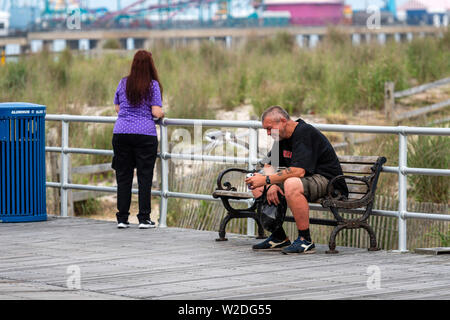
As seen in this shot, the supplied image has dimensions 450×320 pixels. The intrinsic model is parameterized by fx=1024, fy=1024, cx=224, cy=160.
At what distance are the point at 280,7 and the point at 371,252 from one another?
148 meters

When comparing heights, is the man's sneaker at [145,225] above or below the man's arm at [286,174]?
below

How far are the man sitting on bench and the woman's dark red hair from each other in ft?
6.31

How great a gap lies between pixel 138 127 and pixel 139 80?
473 millimetres

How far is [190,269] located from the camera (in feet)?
26.0

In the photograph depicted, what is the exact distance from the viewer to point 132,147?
1045 cm

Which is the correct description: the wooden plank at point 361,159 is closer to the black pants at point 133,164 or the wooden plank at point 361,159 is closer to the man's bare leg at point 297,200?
the man's bare leg at point 297,200

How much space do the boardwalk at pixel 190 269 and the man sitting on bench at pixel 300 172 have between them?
1.15 ft

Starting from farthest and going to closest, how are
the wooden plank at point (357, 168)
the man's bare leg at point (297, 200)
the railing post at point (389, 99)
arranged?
the railing post at point (389, 99) < the wooden plank at point (357, 168) < the man's bare leg at point (297, 200)

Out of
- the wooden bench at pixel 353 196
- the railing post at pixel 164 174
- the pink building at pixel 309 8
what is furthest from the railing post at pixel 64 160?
the pink building at pixel 309 8

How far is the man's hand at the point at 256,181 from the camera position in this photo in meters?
8.80

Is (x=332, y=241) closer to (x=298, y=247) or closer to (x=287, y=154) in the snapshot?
(x=298, y=247)

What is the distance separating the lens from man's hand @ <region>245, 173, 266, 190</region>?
28.9 ft

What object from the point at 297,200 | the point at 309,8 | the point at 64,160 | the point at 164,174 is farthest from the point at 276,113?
the point at 309,8
